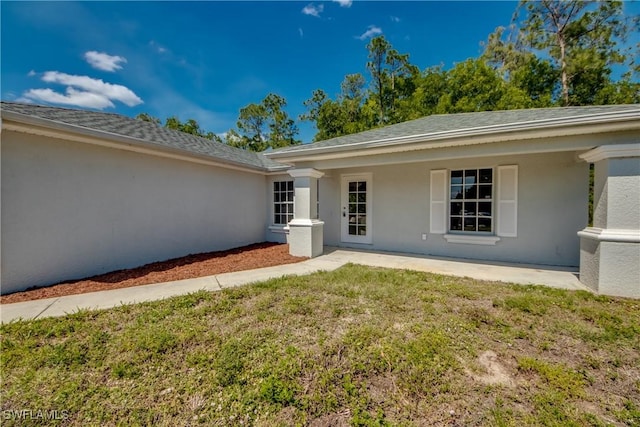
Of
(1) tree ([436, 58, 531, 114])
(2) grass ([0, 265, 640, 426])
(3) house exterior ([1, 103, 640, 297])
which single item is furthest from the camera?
(1) tree ([436, 58, 531, 114])

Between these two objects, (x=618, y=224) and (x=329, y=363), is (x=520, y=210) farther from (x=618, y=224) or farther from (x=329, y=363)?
(x=329, y=363)

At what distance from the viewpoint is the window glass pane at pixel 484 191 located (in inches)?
252

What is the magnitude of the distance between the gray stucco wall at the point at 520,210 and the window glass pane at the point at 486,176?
14 centimetres

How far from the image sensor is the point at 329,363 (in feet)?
8.19

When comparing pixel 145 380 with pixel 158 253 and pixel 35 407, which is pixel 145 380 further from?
pixel 158 253

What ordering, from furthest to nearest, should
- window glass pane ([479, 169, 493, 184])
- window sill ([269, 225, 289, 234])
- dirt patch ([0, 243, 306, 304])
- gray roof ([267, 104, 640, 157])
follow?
window sill ([269, 225, 289, 234])
window glass pane ([479, 169, 493, 184])
gray roof ([267, 104, 640, 157])
dirt patch ([0, 243, 306, 304])

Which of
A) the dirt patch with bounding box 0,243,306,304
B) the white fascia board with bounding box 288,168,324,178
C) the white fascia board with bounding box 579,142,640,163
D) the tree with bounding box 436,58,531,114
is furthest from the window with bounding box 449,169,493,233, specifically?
the tree with bounding box 436,58,531,114

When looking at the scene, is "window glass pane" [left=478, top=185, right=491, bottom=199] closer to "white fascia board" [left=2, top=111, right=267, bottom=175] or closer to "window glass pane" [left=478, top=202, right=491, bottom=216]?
"window glass pane" [left=478, top=202, right=491, bottom=216]

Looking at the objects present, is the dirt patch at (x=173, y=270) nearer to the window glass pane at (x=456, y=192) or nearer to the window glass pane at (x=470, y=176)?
the window glass pane at (x=456, y=192)

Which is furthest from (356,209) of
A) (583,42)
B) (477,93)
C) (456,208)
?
(583,42)

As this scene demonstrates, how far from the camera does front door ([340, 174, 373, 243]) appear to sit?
26.0 feet

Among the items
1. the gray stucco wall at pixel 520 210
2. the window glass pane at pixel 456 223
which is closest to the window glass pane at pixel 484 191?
the gray stucco wall at pixel 520 210

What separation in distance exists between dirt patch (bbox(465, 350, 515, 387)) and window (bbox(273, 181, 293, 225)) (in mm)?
7381

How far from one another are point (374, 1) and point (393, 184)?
8706 millimetres
